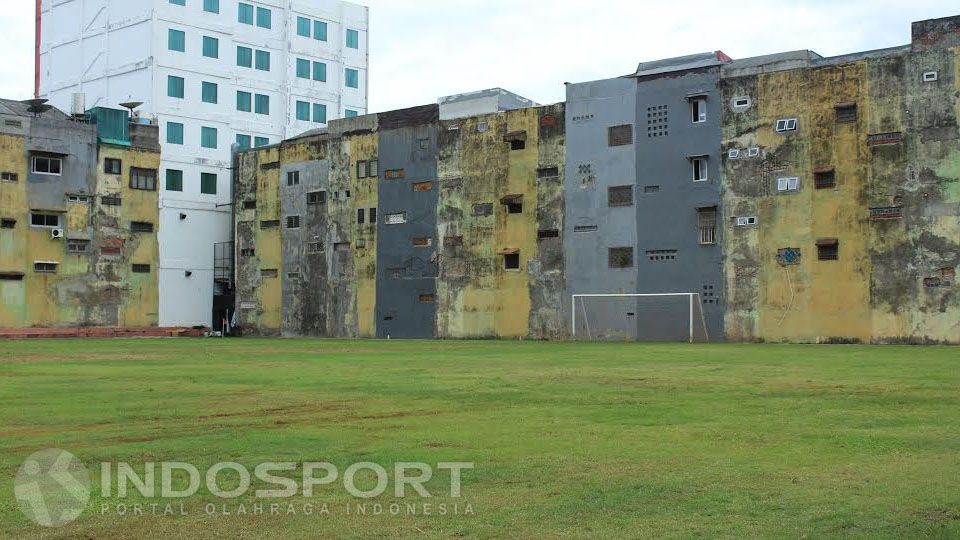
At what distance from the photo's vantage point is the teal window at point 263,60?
227 feet

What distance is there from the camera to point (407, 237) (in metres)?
57.2

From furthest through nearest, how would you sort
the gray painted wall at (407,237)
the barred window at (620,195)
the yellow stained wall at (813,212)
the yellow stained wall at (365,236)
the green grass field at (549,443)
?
the yellow stained wall at (365,236), the gray painted wall at (407,237), the barred window at (620,195), the yellow stained wall at (813,212), the green grass field at (549,443)

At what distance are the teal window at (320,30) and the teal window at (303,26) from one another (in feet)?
1.98

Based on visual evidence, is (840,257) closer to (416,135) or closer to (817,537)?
(416,135)

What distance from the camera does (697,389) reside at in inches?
650

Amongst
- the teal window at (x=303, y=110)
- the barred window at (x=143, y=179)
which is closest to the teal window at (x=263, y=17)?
the teal window at (x=303, y=110)

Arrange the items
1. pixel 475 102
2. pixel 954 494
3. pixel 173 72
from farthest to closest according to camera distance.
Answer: pixel 173 72 < pixel 475 102 < pixel 954 494

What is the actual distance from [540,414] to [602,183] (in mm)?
39313

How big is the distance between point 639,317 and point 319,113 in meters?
33.3

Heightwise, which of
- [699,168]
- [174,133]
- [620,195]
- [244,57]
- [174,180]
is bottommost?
[620,195]

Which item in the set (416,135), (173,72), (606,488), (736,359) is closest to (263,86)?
(173,72)

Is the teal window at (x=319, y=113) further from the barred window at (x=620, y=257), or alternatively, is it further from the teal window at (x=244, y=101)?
the barred window at (x=620, y=257)
